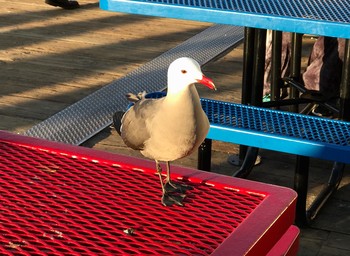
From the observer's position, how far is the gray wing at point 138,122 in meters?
2.19

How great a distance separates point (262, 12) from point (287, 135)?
455 mm

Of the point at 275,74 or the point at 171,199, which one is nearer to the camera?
the point at 171,199

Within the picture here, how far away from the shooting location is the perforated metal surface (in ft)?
14.4

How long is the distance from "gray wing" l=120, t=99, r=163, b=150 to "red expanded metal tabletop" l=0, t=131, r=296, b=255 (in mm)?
127

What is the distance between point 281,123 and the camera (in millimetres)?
3320

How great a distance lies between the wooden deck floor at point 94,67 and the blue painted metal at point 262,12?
84 cm

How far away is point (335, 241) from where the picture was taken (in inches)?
129

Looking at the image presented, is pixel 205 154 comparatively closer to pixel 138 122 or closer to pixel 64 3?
pixel 138 122

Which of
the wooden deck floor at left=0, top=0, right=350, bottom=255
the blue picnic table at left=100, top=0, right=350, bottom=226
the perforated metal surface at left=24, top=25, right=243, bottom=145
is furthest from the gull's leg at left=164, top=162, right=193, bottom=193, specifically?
the perforated metal surface at left=24, top=25, right=243, bottom=145

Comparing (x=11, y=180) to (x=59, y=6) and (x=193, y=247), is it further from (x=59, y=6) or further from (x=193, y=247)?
(x=59, y=6)

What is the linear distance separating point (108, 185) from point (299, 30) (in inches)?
46.3

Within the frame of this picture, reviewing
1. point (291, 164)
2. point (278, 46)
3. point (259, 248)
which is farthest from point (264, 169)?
point (259, 248)

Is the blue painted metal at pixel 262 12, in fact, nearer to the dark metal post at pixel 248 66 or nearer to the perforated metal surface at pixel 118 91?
the dark metal post at pixel 248 66

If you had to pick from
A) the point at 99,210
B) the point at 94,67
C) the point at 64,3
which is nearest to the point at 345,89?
the point at 99,210
